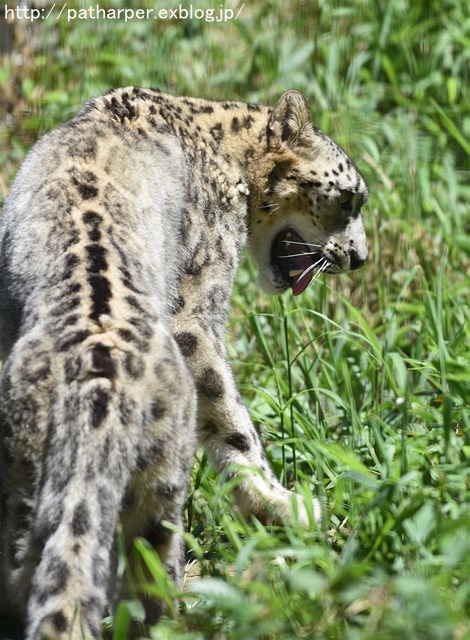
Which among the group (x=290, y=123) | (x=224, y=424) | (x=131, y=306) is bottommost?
(x=224, y=424)

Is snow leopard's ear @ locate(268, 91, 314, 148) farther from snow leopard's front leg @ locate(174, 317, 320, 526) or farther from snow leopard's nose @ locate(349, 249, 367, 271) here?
snow leopard's front leg @ locate(174, 317, 320, 526)

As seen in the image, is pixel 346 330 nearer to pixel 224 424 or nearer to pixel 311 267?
pixel 311 267

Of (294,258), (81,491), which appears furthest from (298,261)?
(81,491)

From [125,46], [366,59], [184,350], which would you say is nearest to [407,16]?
[366,59]

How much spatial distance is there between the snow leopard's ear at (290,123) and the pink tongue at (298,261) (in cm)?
53

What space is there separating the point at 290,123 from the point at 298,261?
814mm

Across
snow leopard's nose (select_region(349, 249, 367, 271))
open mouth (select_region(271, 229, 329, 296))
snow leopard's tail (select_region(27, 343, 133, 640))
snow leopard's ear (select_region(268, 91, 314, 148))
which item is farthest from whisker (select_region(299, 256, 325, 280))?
snow leopard's tail (select_region(27, 343, 133, 640))

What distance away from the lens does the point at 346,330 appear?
674cm

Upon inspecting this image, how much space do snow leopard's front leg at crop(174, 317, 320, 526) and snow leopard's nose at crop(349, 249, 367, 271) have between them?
1308 millimetres

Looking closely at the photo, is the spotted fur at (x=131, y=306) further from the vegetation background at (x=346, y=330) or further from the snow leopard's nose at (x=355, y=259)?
the vegetation background at (x=346, y=330)

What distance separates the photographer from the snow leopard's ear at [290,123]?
638 cm

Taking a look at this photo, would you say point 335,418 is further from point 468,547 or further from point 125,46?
point 125,46

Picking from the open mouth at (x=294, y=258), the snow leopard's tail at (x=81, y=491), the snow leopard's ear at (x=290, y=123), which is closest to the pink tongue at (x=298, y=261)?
the open mouth at (x=294, y=258)

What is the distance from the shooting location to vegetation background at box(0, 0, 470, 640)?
392 cm
